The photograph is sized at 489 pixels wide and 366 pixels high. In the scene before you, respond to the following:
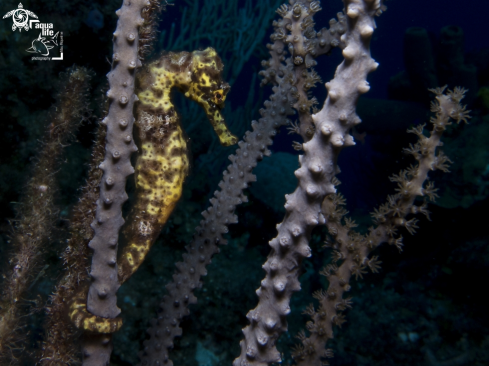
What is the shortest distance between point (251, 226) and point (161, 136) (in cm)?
376

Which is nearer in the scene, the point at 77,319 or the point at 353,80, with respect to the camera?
the point at 353,80

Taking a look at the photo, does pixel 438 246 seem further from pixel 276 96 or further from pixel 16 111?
pixel 16 111

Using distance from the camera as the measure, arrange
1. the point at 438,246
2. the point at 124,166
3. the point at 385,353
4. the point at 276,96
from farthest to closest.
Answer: the point at 438,246, the point at 385,353, the point at 276,96, the point at 124,166

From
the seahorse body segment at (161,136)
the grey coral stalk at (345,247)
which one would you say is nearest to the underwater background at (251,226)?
the seahorse body segment at (161,136)

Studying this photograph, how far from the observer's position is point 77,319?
1.88m

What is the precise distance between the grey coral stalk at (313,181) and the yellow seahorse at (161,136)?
35.4 inches

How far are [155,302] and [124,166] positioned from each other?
106 inches

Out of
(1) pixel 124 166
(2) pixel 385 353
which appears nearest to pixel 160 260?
(1) pixel 124 166

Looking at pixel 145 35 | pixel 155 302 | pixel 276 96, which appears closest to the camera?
pixel 145 35

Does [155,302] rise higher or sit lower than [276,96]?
Result: lower

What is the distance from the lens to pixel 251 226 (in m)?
5.79

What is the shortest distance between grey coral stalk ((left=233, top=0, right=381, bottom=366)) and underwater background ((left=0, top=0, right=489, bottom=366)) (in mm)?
1103

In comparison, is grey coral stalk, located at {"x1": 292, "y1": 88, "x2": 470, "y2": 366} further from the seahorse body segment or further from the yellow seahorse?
the seahorse body segment

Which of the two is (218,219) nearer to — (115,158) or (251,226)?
(115,158)
